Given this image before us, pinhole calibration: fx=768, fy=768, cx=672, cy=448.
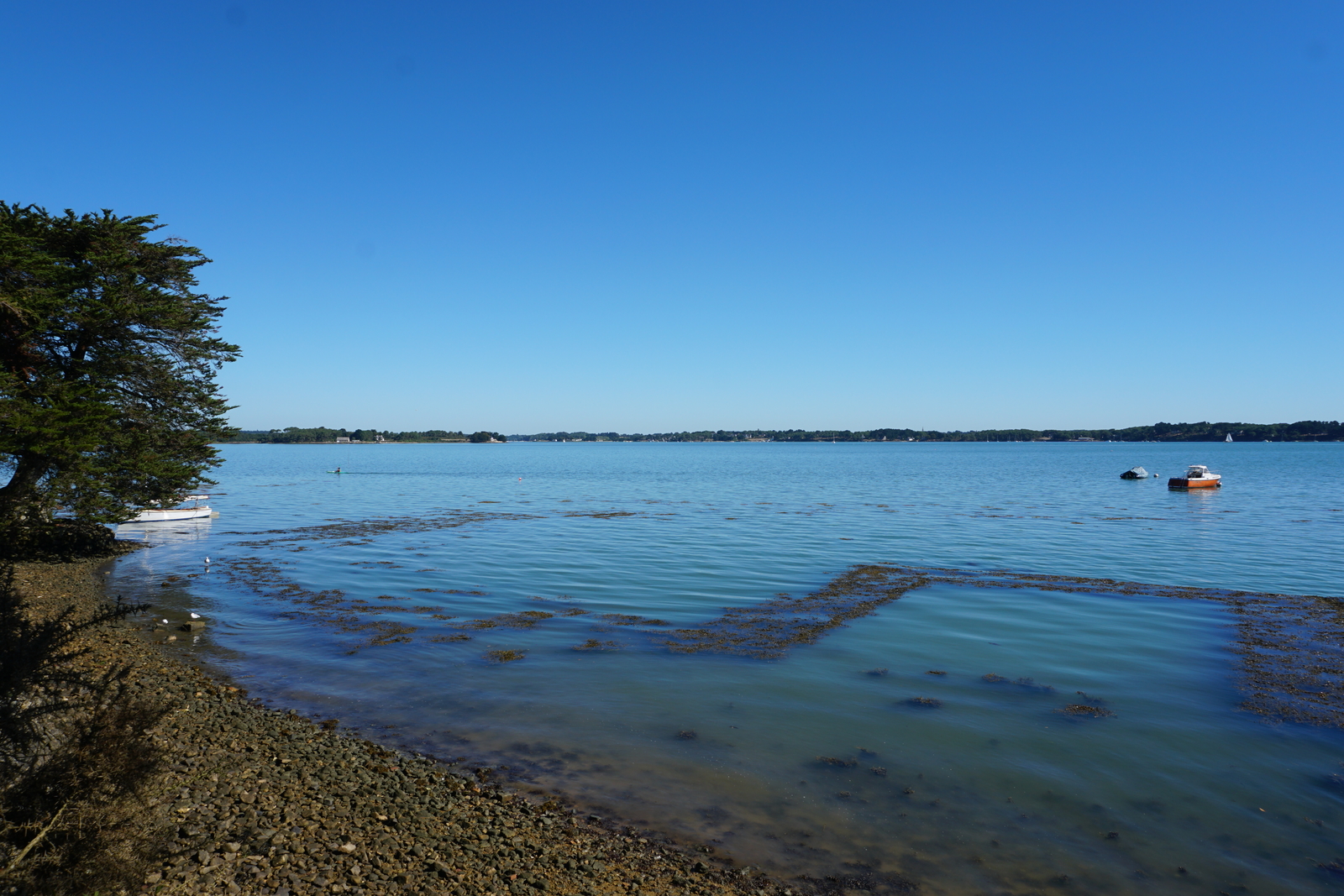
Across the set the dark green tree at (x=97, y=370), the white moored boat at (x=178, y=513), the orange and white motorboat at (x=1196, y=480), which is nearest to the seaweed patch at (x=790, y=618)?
the dark green tree at (x=97, y=370)

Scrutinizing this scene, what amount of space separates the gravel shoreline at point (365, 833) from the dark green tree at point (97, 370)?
1439cm

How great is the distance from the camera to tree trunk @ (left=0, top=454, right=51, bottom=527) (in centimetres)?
2255

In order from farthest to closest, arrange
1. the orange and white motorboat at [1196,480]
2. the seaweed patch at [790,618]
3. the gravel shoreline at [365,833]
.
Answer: the orange and white motorboat at [1196,480], the seaweed patch at [790,618], the gravel shoreline at [365,833]

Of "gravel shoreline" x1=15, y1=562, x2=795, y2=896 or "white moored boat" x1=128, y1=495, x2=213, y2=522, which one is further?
"white moored boat" x1=128, y1=495, x2=213, y2=522

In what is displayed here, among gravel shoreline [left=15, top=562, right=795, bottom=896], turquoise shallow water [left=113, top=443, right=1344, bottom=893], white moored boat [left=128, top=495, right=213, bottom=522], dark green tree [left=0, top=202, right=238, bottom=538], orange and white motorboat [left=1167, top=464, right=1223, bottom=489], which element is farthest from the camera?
orange and white motorboat [left=1167, top=464, right=1223, bottom=489]

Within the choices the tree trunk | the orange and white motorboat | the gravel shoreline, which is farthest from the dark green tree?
the orange and white motorboat

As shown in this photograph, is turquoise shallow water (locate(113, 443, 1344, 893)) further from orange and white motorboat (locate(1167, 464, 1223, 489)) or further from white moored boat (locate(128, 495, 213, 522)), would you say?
orange and white motorboat (locate(1167, 464, 1223, 489))

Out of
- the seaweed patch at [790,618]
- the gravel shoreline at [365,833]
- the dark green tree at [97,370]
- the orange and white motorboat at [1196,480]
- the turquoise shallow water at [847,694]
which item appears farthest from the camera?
the orange and white motorboat at [1196,480]

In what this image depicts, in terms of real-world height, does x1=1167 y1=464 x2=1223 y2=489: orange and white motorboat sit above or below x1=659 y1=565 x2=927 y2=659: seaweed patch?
above

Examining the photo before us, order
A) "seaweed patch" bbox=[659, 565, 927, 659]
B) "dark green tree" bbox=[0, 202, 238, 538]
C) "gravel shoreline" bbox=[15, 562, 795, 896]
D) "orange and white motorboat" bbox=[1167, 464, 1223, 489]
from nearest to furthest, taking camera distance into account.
→ 1. "gravel shoreline" bbox=[15, 562, 795, 896]
2. "seaweed patch" bbox=[659, 565, 927, 659]
3. "dark green tree" bbox=[0, 202, 238, 538]
4. "orange and white motorboat" bbox=[1167, 464, 1223, 489]

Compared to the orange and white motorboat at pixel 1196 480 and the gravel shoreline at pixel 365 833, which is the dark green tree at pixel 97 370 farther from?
the orange and white motorboat at pixel 1196 480

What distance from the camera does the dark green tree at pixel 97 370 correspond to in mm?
20734

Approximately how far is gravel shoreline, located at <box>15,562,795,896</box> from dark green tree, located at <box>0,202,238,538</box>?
14.4 m

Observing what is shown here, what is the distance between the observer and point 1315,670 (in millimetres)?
15828
